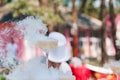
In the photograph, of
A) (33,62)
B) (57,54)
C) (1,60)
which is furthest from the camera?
(57,54)

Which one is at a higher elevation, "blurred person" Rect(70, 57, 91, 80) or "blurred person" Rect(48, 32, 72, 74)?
"blurred person" Rect(48, 32, 72, 74)

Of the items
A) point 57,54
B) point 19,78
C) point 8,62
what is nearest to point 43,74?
point 19,78

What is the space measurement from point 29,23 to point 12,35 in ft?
0.87

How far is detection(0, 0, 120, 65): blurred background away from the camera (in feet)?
57.6

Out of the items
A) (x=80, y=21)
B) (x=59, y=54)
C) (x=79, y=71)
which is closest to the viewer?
(x=59, y=54)

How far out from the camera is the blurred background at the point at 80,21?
17.5 metres

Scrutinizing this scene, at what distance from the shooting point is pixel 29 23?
13.6 ft

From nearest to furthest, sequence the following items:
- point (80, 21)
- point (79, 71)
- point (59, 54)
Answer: point (59, 54) → point (79, 71) → point (80, 21)

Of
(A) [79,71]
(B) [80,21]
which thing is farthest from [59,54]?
(B) [80,21]

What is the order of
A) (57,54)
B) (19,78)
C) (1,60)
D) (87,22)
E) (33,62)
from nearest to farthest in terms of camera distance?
(19,78)
(33,62)
(1,60)
(57,54)
(87,22)

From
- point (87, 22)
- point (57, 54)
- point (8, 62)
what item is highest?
point (8, 62)

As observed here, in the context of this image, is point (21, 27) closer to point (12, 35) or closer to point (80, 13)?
point (12, 35)

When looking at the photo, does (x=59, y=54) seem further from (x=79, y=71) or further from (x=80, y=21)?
(x=80, y=21)

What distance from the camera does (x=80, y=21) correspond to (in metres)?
37.8
